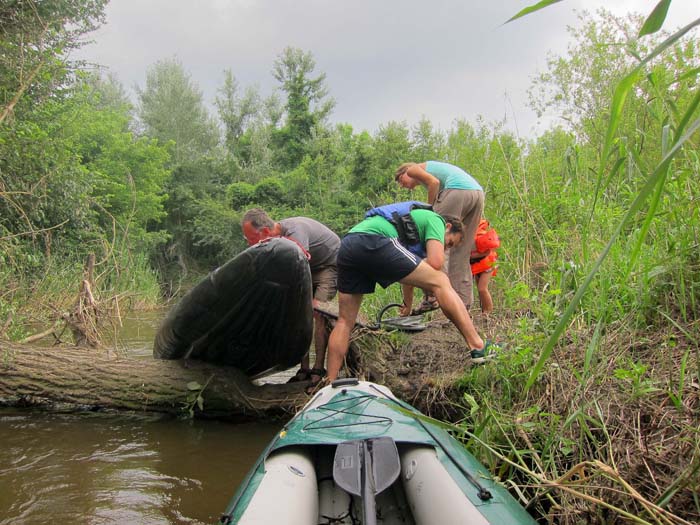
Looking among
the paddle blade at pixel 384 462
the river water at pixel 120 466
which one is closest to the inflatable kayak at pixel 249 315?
the river water at pixel 120 466

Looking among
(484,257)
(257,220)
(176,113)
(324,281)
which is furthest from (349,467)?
(176,113)

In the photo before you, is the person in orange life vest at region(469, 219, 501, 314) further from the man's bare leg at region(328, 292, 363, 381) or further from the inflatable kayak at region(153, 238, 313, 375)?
the inflatable kayak at region(153, 238, 313, 375)

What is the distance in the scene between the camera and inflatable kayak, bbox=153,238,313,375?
3676 millimetres

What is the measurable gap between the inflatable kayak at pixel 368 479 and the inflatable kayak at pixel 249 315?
4.17 feet

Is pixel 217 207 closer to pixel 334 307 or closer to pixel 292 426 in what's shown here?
pixel 334 307

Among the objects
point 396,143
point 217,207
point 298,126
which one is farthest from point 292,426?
point 298,126

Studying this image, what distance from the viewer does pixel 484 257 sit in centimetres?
519

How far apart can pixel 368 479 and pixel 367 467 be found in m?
0.10

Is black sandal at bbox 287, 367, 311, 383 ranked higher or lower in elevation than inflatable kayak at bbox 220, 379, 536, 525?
lower

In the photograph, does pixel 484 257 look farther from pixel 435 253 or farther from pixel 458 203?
pixel 435 253

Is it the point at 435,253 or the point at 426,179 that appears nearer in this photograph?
the point at 435,253

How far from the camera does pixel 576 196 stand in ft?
11.3

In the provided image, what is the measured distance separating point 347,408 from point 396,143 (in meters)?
19.2

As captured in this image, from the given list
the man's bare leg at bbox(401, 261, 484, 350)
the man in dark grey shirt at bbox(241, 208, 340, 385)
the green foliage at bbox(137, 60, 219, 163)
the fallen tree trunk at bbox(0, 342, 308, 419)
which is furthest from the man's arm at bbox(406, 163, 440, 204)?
the green foliage at bbox(137, 60, 219, 163)
